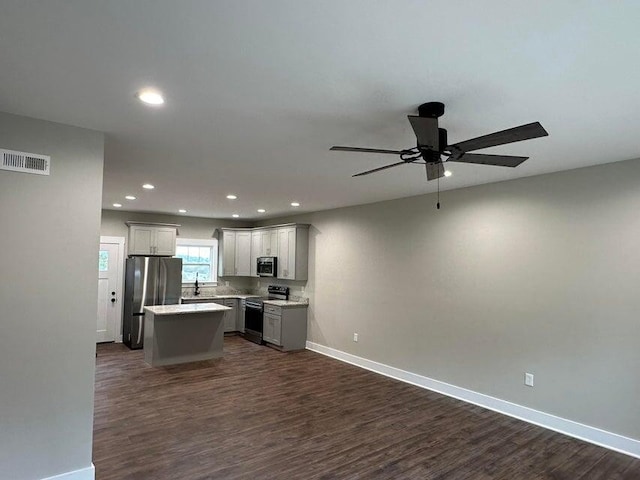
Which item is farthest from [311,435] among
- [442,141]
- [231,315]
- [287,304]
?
[231,315]

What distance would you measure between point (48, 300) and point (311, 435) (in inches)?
101

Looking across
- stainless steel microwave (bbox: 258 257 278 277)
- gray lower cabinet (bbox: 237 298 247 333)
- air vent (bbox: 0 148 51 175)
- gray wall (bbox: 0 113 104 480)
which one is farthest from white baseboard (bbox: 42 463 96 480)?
gray lower cabinet (bbox: 237 298 247 333)

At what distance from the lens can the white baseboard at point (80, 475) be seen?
2.67m

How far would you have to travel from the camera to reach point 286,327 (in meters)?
7.14

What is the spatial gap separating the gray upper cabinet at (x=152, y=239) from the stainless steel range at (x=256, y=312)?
79.9 inches

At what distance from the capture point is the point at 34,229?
269 cm

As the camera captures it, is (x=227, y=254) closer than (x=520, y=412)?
No

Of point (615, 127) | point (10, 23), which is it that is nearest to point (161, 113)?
point (10, 23)

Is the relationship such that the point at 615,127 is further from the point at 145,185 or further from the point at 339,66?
the point at 145,185

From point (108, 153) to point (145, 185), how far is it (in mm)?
1547

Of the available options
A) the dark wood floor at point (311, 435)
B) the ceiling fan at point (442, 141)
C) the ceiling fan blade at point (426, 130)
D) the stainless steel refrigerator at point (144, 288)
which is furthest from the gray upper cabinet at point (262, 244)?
the ceiling fan blade at point (426, 130)

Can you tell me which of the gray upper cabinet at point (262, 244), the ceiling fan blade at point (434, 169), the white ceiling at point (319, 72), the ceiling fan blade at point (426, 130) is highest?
the white ceiling at point (319, 72)

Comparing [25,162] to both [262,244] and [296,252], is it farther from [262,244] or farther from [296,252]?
[262,244]

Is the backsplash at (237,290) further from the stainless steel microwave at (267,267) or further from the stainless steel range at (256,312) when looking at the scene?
the stainless steel microwave at (267,267)
